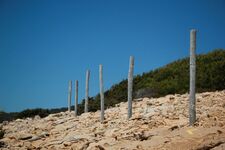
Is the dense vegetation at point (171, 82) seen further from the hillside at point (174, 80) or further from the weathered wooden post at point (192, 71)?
the weathered wooden post at point (192, 71)

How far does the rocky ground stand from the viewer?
1071cm

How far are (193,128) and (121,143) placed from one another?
7.56ft

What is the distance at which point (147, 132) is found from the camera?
1244 cm

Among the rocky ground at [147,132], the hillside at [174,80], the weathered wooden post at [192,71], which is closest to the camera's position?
the rocky ground at [147,132]

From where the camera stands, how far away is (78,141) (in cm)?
1413

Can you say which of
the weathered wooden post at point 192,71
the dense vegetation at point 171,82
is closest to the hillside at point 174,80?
the dense vegetation at point 171,82

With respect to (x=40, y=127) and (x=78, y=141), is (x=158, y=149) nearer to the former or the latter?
(x=78, y=141)

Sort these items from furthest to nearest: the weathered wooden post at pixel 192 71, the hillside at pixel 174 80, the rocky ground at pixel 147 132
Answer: the hillside at pixel 174 80 < the weathered wooden post at pixel 192 71 < the rocky ground at pixel 147 132

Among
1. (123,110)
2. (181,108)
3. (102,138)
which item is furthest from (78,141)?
(123,110)

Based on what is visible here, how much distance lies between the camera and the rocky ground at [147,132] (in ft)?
35.1

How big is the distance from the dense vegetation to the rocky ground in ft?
25.1

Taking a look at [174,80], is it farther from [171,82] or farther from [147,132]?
[147,132]

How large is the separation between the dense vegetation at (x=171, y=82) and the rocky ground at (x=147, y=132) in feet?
25.1

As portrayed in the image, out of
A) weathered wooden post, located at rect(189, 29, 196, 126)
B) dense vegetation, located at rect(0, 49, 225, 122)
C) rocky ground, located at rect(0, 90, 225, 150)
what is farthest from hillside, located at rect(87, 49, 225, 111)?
weathered wooden post, located at rect(189, 29, 196, 126)
